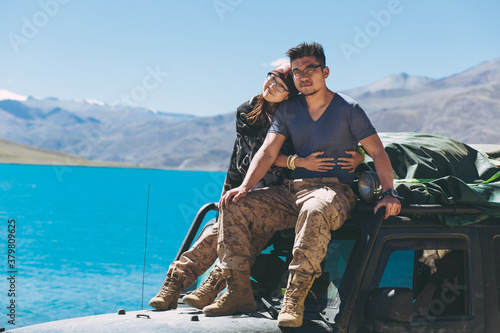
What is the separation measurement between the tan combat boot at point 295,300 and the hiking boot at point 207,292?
622 mm

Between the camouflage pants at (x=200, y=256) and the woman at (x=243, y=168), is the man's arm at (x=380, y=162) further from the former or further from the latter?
the camouflage pants at (x=200, y=256)

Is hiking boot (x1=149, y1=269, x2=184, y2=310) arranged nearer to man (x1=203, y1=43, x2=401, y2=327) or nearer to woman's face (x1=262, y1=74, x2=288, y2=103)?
man (x1=203, y1=43, x2=401, y2=327)

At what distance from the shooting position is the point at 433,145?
475 centimetres

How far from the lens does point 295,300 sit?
3.49m

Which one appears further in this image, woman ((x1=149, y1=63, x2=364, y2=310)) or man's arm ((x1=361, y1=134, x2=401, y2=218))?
woman ((x1=149, y1=63, x2=364, y2=310))

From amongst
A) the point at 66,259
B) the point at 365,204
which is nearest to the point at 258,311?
the point at 365,204

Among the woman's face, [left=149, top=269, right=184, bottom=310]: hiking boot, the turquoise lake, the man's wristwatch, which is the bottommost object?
the turquoise lake

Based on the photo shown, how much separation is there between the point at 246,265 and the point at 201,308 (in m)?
0.42

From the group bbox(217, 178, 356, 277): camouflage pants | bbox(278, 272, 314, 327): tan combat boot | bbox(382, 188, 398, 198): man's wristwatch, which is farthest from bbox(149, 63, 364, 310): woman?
bbox(278, 272, 314, 327): tan combat boot

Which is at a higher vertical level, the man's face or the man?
the man's face

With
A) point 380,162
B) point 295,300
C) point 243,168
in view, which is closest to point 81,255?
point 243,168

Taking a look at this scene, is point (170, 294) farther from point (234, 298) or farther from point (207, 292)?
point (234, 298)

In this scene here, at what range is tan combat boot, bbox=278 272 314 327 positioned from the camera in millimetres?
3410

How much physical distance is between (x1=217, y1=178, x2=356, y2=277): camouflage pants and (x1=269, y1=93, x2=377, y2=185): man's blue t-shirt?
139 mm
